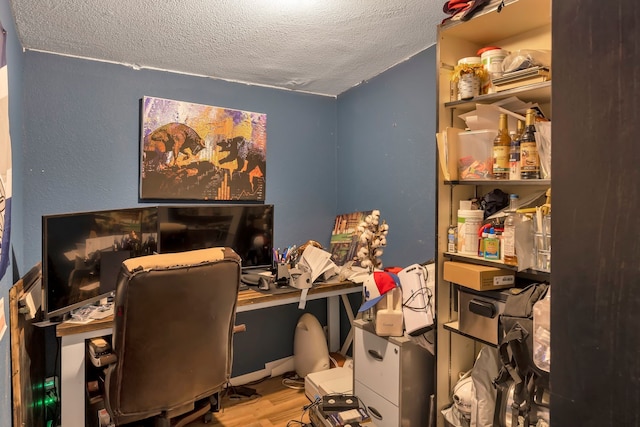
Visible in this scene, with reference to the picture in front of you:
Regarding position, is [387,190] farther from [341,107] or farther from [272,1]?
[272,1]

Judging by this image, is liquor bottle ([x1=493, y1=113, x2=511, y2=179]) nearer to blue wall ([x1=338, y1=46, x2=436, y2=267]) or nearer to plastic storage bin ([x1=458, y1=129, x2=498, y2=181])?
plastic storage bin ([x1=458, y1=129, x2=498, y2=181])

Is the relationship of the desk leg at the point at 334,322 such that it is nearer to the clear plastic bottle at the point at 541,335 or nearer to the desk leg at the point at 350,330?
the desk leg at the point at 350,330

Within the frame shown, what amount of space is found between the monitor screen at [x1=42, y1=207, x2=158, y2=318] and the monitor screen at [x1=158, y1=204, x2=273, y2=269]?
0.13 m

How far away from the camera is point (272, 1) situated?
1.75m

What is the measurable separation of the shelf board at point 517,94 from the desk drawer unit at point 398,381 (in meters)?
1.12

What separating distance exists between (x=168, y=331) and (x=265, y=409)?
1246 millimetres

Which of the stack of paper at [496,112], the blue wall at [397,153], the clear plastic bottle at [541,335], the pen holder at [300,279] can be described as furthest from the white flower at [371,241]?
the clear plastic bottle at [541,335]

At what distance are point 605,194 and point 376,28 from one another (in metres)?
1.76

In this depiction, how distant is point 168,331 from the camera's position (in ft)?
4.92

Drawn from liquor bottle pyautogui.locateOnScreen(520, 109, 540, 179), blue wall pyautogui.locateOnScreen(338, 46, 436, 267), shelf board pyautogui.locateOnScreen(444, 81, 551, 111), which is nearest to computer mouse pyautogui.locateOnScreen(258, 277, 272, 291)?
blue wall pyautogui.locateOnScreen(338, 46, 436, 267)

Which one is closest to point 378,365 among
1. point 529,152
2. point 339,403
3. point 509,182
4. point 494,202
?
point 339,403

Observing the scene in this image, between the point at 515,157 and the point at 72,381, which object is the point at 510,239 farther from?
the point at 72,381

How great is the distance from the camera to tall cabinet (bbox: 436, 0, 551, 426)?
1.63 m

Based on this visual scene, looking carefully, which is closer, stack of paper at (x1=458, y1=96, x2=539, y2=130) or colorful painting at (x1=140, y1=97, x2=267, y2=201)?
stack of paper at (x1=458, y1=96, x2=539, y2=130)
